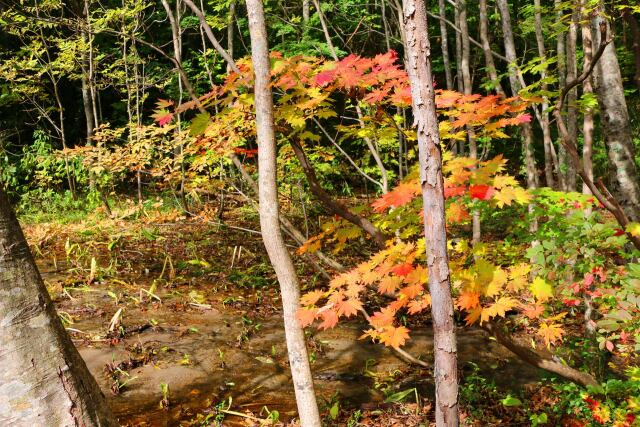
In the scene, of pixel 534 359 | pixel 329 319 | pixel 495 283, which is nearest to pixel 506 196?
pixel 495 283

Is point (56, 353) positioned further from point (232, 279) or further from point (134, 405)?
point (232, 279)

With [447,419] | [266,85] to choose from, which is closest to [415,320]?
[447,419]

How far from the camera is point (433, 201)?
2.10 meters

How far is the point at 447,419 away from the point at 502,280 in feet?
3.26

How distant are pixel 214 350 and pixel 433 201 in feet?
11.8

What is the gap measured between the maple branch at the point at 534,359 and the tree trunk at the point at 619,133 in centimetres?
145

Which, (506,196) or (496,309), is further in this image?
(496,309)

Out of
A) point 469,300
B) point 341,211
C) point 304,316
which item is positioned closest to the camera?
point 304,316

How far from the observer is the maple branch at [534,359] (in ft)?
10.3

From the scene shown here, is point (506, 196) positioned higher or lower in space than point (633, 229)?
higher

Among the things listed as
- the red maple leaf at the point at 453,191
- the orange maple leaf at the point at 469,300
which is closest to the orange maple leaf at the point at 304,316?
the orange maple leaf at the point at 469,300

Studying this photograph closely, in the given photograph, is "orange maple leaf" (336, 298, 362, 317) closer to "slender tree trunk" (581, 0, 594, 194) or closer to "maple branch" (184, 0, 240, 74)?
"maple branch" (184, 0, 240, 74)

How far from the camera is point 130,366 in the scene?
4309 mm

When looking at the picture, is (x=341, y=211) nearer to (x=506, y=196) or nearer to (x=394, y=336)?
(x=394, y=336)
